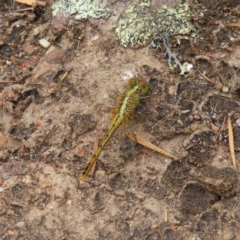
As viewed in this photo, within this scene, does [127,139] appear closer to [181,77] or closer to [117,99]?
[117,99]

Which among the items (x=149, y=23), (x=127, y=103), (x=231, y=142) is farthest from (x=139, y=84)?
(x=231, y=142)

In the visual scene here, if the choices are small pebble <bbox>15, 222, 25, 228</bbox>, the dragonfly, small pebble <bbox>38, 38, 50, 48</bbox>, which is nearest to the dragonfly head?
the dragonfly

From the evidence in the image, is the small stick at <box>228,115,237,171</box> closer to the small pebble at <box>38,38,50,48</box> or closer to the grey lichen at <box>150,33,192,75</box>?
the grey lichen at <box>150,33,192,75</box>

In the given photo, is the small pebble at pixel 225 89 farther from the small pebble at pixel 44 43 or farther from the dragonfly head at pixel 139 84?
the small pebble at pixel 44 43

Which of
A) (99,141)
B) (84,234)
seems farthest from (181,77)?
(84,234)

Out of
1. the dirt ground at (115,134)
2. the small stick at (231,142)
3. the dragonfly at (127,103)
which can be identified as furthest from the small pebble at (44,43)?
the small stick at (231,142)

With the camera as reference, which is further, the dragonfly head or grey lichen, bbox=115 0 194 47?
grey lichen, bbox=115 0 194 47
